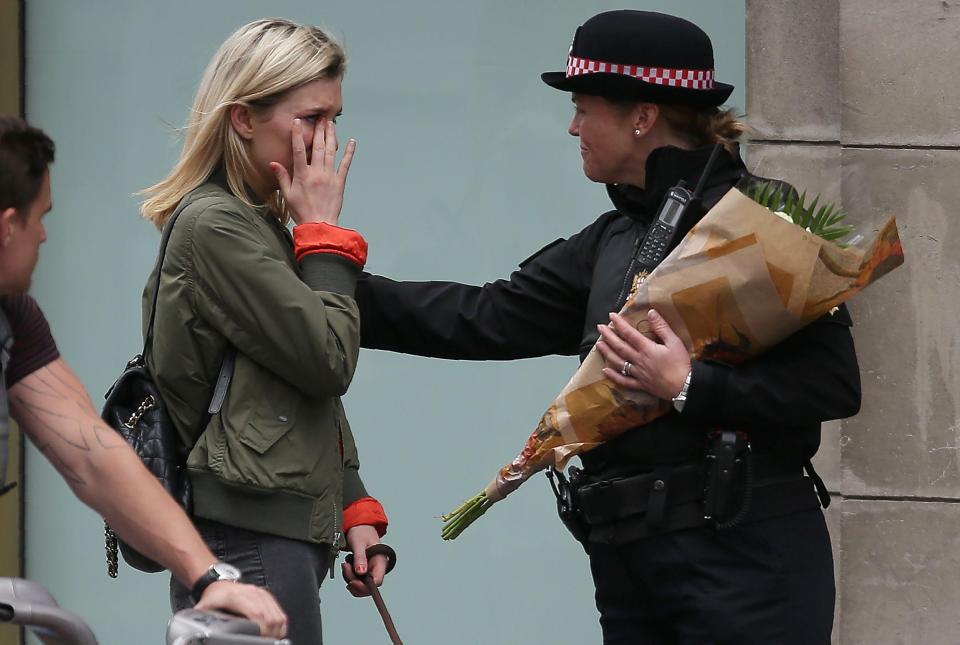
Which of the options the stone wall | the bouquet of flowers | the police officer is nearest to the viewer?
the bouquet of flowers

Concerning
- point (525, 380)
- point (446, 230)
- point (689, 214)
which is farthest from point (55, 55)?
point (689, 214)

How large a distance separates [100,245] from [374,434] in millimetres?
1176

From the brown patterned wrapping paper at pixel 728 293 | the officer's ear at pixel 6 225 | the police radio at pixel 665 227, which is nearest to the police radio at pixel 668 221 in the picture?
the police radio at pixel 665 227

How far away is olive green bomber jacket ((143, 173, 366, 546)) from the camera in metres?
2.91

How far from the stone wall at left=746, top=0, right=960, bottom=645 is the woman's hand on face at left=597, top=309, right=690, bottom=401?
76.2 inches

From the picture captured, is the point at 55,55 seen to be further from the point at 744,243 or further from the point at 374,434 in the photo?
the point at 744,243

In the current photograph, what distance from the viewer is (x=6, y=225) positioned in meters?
2.31

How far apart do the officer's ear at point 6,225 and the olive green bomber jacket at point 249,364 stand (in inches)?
25.6

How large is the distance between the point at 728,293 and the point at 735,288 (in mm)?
20

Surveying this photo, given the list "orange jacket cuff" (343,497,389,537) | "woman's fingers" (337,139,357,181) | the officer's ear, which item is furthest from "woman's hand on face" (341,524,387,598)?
the officer's ear

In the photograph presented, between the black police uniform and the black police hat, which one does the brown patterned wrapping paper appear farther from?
the black police hat

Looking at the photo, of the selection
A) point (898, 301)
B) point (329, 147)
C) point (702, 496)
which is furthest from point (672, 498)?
point (898, 301)

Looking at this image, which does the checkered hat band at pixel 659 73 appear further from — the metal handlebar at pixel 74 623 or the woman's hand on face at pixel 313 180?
the metal handlebar at pixel 74 623

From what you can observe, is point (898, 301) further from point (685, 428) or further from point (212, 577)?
point (212, 577)
